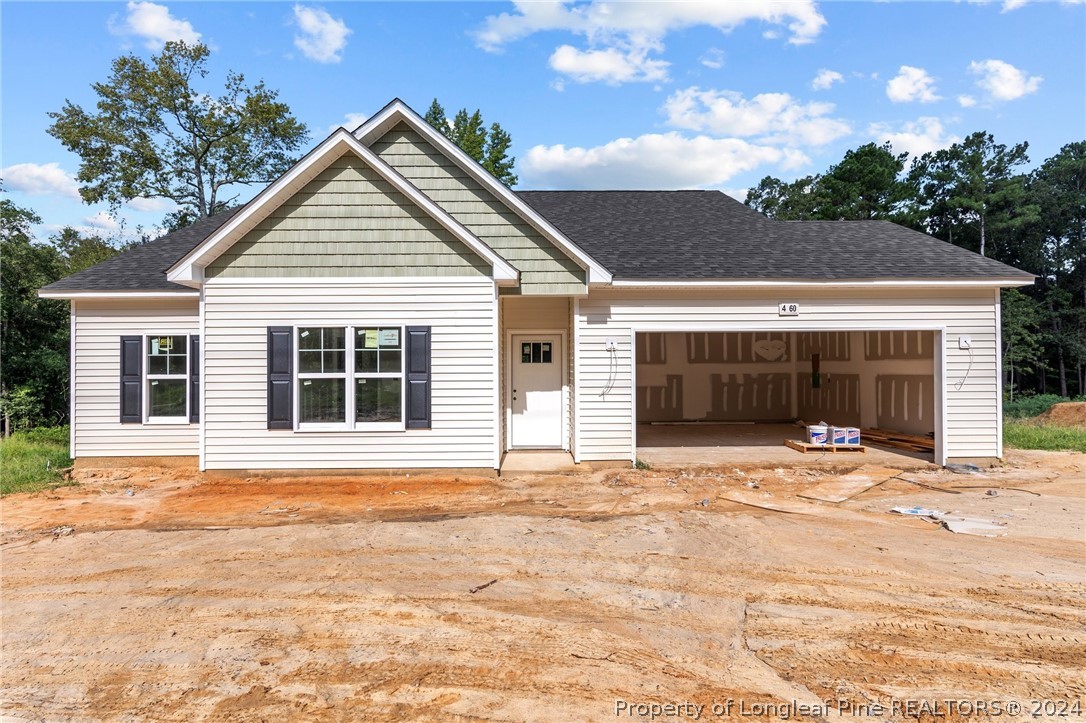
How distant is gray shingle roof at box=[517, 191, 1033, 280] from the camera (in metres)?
9.70

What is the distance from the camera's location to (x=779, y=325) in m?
9.85

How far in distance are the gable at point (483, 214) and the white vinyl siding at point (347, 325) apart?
2.89ft

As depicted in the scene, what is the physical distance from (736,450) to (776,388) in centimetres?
592

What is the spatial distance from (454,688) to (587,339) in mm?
6797

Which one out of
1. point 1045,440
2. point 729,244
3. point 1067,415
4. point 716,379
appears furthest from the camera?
point 1067,415

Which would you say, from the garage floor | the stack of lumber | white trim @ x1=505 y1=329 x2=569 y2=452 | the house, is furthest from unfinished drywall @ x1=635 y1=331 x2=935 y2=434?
white trim @ x1=505 y1=329 x2=569 y2=452

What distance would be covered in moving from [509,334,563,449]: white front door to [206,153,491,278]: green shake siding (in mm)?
2500

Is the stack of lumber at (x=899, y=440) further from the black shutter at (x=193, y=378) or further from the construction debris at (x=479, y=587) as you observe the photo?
the black shutter at (x=193, y=378)

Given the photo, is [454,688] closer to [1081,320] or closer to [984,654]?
[984,654]

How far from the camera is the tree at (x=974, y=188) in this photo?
34.1 meters

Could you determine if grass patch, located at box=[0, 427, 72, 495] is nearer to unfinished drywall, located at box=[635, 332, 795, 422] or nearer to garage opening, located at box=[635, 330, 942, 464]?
garage opening, located at box=[635, 330, 942, 464]

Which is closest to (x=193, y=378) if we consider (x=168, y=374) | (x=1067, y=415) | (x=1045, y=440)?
(x=168, y=374)

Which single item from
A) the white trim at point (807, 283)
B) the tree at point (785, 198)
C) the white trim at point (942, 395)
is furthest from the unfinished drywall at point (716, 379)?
the tree at point (785, 198)

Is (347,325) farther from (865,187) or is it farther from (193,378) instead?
(865,187)
